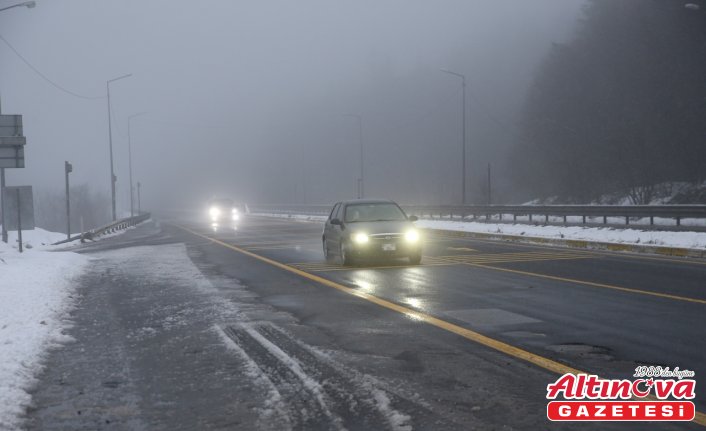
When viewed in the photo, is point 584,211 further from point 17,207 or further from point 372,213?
point 17,207

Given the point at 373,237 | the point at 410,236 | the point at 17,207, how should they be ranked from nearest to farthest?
the point at 373,237 → the point at 410,236 → the point at 17,207

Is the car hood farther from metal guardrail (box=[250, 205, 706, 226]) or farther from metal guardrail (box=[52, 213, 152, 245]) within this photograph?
metal guardrail (box=[52, 213, 152, 245])

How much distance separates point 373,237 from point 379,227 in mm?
344

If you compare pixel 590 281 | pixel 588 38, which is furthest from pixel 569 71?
pixel 590 281

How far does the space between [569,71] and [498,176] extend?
43.2m

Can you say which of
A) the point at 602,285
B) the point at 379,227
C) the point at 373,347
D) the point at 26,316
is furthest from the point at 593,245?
the point at 26,316

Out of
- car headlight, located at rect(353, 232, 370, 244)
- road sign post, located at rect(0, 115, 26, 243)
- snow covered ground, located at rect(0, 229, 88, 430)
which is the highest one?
road sign post, located at rect(0, 115, 26, 243)

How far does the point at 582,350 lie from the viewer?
21.8ft

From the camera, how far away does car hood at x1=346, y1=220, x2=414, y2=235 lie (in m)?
15.6

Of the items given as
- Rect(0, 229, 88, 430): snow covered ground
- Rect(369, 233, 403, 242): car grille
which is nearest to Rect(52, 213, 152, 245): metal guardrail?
Rect(0, 229, 88, 430): snow covered ground

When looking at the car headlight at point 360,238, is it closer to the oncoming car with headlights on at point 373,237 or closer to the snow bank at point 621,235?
the oncoming car with headlights on at point 373,237

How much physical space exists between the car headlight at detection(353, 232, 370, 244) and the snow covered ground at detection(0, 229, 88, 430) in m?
5.92

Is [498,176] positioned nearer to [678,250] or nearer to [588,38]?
[588,38]

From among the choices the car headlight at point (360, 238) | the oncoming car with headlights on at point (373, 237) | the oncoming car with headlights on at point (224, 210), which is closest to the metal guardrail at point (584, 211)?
the oncoming car with headlights on at point (373, 237)
